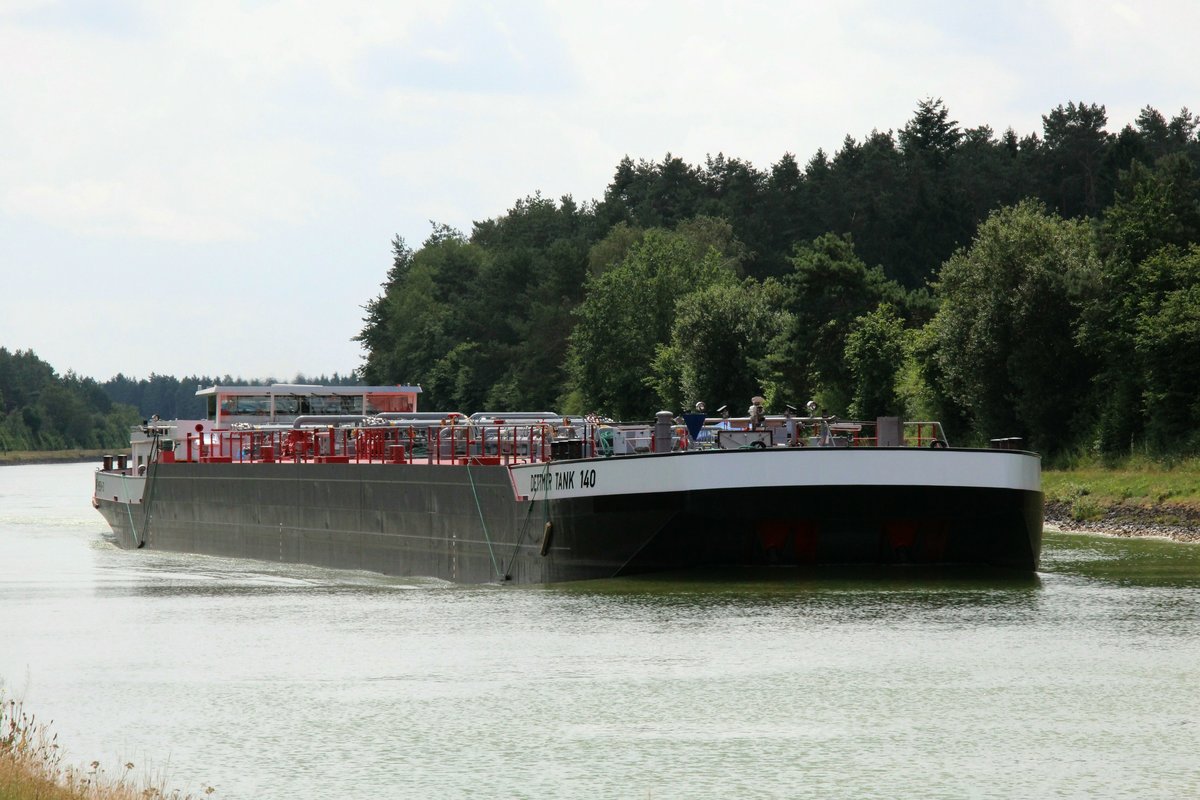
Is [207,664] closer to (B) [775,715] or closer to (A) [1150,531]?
(B) [775,715]

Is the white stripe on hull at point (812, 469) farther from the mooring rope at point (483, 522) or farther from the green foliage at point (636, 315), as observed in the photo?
the green foliage at point (636, 315)

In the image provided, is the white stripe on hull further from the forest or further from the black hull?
the forest

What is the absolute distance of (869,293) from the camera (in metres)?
71.2

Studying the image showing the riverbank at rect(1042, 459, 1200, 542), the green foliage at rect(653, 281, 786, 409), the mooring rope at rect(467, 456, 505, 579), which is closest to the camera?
the mooring rope at rect(467, 456, 505, 579)

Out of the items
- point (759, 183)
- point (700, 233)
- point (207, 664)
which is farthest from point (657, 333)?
point (207, 664)

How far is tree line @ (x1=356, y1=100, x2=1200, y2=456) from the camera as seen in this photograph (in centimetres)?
4991

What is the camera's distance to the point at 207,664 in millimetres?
19047

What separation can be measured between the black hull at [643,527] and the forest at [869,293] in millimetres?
20199

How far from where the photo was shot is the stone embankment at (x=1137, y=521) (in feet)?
124

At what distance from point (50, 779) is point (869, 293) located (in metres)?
61.7

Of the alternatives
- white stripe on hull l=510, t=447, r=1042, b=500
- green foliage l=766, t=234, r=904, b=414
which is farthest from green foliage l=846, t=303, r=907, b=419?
white stripe on hull l=510, t=447, r=1042, b=500

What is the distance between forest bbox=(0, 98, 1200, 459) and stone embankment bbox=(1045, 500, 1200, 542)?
3.70m

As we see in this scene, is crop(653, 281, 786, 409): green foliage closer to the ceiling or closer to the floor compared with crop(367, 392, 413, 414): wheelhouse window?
closer to the ceiling

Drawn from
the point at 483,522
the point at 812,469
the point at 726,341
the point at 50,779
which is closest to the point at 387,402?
the point at 483,522
